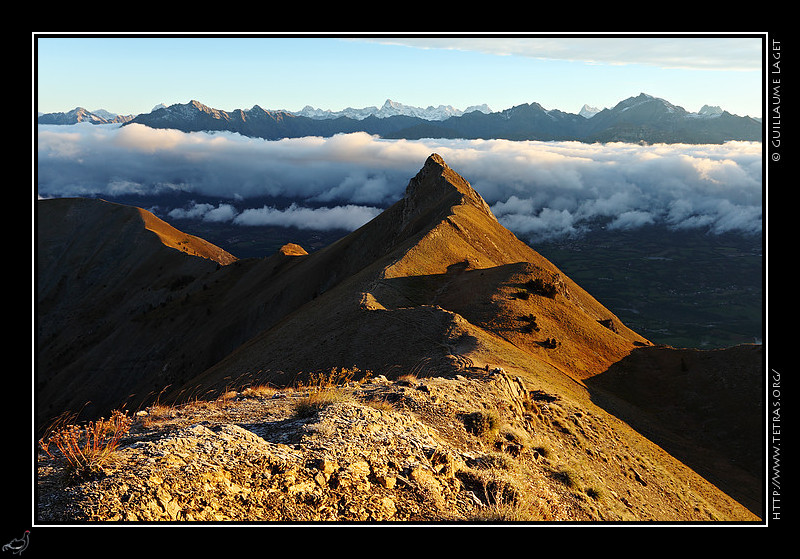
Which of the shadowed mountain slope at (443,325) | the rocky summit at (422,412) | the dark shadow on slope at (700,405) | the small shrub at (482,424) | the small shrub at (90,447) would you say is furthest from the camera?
the shadowed mountain slope at (443,325)

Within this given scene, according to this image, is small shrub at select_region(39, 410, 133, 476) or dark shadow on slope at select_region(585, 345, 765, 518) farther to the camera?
dark shadow on slope at select_region(585, 345, 765, 518)

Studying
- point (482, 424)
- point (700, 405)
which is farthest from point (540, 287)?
point (482, 424)

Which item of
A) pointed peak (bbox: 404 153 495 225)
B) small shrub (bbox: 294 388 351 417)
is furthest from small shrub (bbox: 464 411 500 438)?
pointed peak (bbox: 404 153 495 225)

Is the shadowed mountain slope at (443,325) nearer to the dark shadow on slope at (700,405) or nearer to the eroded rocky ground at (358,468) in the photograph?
the dark shadow on slope at (700,405)

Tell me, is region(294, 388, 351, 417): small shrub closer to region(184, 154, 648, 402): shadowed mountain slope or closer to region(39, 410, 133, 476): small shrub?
region(39, 410, 133, 476): small shrub

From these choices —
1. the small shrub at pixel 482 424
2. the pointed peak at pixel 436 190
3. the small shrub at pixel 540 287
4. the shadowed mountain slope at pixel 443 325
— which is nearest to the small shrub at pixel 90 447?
the small shrub at pixel 482 424

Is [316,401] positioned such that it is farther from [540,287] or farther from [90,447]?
[540,287]

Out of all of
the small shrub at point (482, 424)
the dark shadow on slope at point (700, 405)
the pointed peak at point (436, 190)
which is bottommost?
the dark shadow on slope at point (700, 405)
